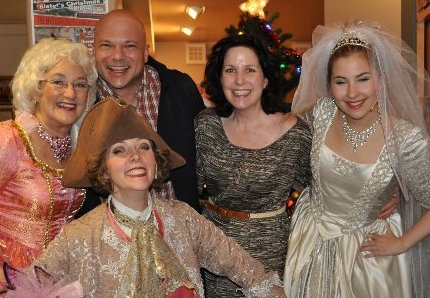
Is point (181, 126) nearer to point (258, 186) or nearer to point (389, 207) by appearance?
point (258, 186)

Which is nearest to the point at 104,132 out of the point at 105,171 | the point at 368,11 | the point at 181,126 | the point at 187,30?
the point at 105,171

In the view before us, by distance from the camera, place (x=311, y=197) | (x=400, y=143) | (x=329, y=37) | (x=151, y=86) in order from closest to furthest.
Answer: (x=400, y=143) < (x=329, y=37) < (x=311, y=197) < (x=151, y=86)

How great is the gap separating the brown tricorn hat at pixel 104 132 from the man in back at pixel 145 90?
0.47 meters

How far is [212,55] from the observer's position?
271 centimetres

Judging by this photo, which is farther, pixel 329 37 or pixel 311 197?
pixel 311 197

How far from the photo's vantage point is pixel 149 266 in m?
1.96

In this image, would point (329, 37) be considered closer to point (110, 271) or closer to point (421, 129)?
point (421, 129)

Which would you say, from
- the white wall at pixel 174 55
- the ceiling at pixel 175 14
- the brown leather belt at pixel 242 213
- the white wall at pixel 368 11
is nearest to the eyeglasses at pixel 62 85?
the brown leather belt at pixel 242 213

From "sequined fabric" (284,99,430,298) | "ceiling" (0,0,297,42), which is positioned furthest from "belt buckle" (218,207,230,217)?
"ceiling" (0,0,297,42)

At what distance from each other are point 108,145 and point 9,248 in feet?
2.06

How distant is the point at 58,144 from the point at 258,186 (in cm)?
85

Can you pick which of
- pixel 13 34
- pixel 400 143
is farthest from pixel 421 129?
pixel 13 34

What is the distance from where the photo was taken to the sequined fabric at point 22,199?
2.24 meters

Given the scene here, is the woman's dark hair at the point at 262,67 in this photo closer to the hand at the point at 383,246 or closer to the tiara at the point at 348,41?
the tiara at the point at 348,41
